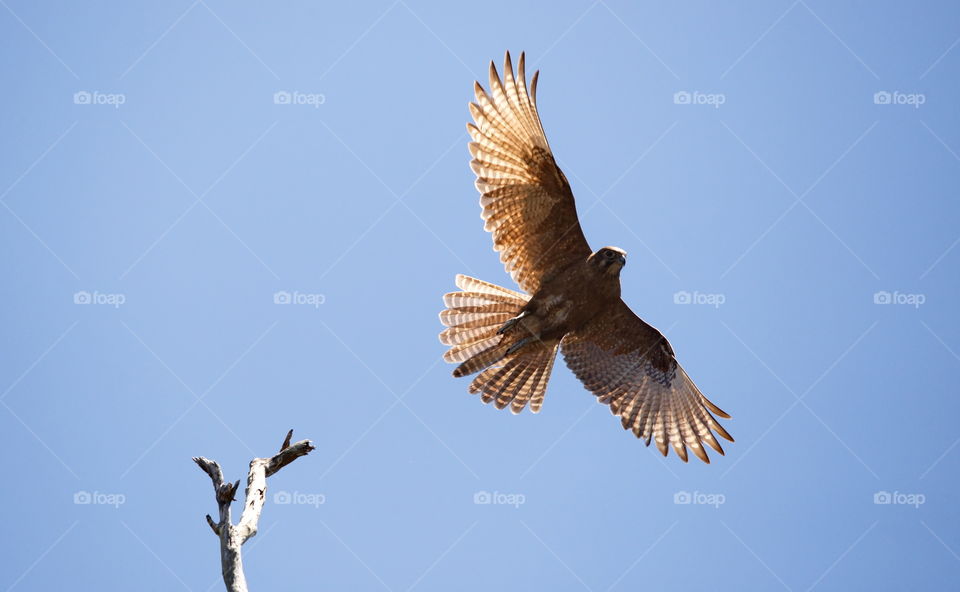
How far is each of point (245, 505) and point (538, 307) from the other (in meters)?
5.27

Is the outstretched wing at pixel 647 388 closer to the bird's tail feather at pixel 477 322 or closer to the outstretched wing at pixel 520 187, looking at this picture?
the bird's tail feather at pixel 477 322

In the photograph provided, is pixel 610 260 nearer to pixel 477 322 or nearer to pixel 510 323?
pixel 510 323

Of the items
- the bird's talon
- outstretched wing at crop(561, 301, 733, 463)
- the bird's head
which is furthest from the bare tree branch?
outstretched wing at crop(561, 301, 733, 463)

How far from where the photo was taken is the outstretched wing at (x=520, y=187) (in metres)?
11.5

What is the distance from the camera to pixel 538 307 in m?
11.9

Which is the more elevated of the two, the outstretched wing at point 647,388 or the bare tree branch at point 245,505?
the outstretched wing at point 647,388

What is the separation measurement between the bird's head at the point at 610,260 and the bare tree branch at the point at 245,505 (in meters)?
4.67

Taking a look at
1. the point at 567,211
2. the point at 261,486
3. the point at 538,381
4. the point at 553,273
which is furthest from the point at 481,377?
the point at 261,486

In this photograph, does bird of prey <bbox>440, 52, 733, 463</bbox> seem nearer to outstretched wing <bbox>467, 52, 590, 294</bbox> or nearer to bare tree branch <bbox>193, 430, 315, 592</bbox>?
outstretched wing <bbox>467, 52, 590, 294</bbox>

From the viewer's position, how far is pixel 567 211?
38.0ft

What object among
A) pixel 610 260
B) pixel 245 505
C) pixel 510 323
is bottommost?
pixel 245 505

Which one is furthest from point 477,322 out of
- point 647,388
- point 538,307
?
point 647,388

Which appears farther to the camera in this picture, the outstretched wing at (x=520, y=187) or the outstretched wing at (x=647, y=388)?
the outstretched wing at (x=647, y=388)

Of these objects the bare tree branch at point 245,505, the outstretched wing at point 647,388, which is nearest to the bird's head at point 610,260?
the outstretched wing at point 647,388
